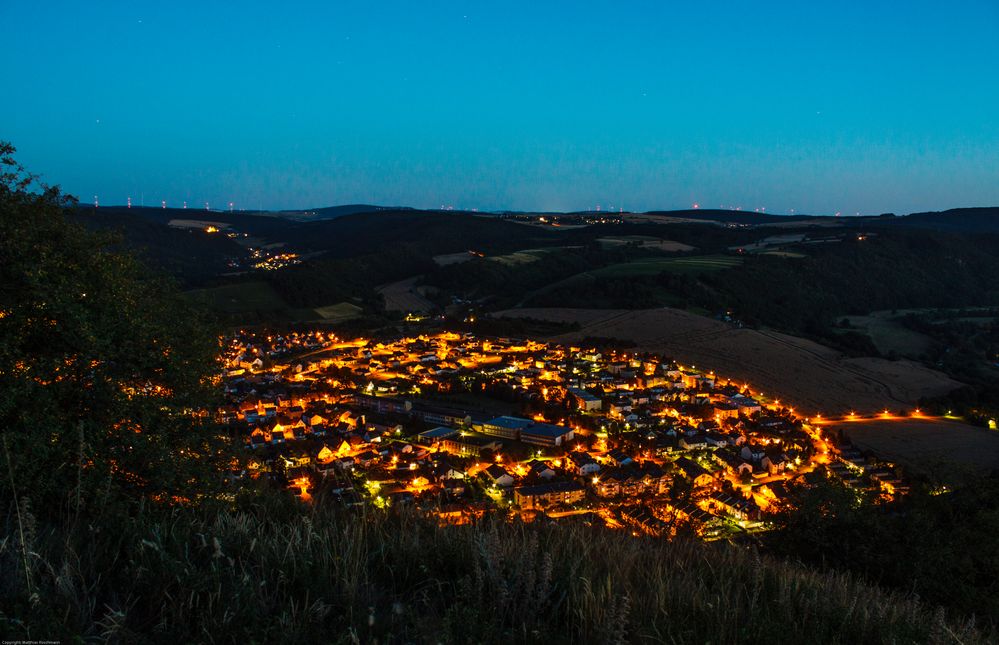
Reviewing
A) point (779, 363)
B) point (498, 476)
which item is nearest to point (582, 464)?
point (498, 476)

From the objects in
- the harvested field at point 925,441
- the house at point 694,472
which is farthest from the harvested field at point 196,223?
the harvested field at point 925,441

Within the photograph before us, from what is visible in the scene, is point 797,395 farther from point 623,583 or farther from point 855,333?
point 623,583

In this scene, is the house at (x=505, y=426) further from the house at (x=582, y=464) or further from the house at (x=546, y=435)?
the house at (x=582, y=464)

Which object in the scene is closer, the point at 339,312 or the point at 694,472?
the point at 694,472

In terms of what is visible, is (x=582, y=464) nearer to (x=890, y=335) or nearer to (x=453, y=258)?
(x=890, y=335)

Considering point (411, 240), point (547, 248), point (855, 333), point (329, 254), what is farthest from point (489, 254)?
point (855, 333)

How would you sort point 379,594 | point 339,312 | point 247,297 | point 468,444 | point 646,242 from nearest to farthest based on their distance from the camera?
point 379,594, point 468,444, point 247,297, point 339,312, point 646,242
